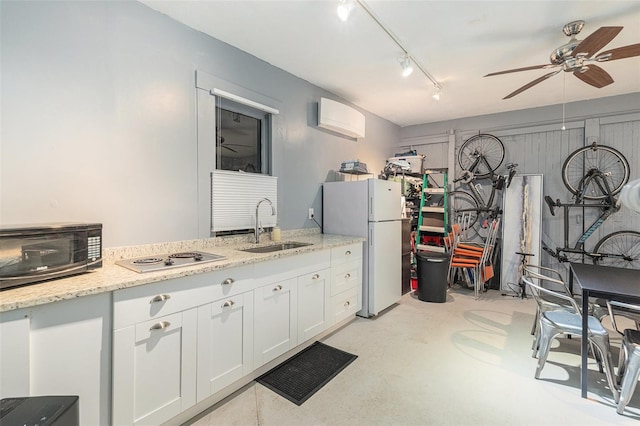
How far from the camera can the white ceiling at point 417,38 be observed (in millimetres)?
2162

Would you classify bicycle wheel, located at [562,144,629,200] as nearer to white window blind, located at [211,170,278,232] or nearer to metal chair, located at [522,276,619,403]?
metal chair, located at [522,276,619,403]

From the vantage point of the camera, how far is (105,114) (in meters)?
1.94

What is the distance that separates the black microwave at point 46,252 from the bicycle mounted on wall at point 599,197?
541 centimetres

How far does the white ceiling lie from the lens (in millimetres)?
2162

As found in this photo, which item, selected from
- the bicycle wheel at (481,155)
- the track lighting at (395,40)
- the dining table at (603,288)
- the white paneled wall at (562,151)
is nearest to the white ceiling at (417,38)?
the track lighting at (395,40)

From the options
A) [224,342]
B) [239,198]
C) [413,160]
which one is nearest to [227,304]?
[224,342]

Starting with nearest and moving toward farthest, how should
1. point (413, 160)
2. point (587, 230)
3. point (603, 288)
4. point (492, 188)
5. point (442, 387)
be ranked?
point (603, 288), point (442, 387), point (587, 230), point (492, 188), point (413, 160)

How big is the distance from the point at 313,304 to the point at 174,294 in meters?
1.34

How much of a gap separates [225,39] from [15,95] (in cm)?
158

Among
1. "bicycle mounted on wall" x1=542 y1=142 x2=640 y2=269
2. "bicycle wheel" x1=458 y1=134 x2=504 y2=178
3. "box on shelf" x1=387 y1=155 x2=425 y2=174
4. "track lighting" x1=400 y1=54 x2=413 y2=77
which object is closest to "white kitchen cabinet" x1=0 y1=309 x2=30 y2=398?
"track lighting" x1=400 y1=54 x2=413 y2=77

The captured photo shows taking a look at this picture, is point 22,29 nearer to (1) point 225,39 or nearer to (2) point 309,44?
(1) point 225,39

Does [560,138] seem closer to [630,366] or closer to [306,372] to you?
[630,366]

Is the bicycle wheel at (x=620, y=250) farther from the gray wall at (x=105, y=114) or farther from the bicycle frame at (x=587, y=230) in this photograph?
the gray wall at (x=105, y=114)

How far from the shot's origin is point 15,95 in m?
1.62
